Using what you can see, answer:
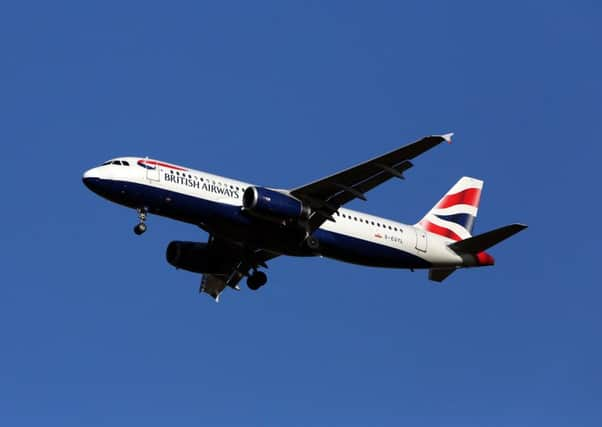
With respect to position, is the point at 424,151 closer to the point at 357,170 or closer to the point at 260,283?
the point at 357,170

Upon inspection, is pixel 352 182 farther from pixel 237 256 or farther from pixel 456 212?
pixel 456 212

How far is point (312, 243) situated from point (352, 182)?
3.37 m

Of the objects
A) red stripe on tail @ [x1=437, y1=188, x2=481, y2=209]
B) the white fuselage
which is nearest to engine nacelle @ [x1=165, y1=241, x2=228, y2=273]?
the white fuselage

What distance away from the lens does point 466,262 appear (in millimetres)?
57562

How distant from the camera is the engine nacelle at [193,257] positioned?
193 ft

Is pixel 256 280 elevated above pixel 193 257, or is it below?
below

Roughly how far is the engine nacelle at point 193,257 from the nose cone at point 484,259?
40.2 ft

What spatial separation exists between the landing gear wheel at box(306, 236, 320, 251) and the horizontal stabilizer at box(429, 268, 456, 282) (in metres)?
7.02

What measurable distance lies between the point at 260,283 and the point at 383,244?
6643 mm

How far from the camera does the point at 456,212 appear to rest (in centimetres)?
6159

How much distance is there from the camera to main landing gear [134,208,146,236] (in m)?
51.2

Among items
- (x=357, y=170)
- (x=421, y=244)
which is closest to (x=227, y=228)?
(x=357, y=170)

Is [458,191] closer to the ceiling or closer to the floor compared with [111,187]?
closer to the ceiling

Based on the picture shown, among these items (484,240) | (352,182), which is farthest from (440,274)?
(352,182)
